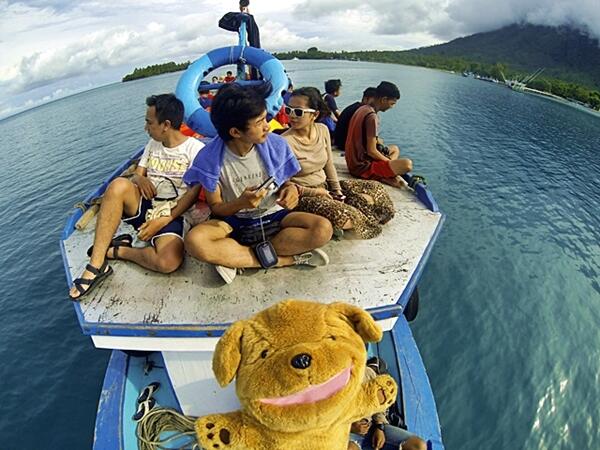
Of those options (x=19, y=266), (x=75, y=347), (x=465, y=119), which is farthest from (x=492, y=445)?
(x=465, y=119)

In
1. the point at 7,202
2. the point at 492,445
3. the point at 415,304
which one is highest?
the point at 415,304

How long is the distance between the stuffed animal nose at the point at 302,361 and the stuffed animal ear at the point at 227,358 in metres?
0.31

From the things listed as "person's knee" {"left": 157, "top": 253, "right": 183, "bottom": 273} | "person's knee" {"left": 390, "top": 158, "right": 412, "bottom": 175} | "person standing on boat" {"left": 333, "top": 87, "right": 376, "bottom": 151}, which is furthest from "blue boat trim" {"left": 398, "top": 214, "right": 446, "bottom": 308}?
"person standing on boat" {"left": 333, "top": 87, "right": 376, "bottom": 151}

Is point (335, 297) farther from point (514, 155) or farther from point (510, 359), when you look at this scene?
point (514, 155)

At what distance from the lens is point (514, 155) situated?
1281cm

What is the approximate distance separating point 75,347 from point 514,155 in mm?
13878

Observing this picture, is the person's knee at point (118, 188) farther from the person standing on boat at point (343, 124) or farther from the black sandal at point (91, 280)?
the person standing on boat at point (343, 124)

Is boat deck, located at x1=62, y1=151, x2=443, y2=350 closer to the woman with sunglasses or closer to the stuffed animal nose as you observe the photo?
the woman with sunglasses

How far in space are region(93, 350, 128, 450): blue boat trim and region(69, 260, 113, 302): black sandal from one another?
0.73 metres

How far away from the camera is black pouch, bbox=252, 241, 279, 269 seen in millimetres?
2637

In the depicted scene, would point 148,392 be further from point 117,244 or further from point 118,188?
point 118,188

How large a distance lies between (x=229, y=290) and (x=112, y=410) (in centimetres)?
118

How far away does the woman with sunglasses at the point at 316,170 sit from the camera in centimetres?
296

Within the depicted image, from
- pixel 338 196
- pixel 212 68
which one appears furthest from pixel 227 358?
pixel 212 68
